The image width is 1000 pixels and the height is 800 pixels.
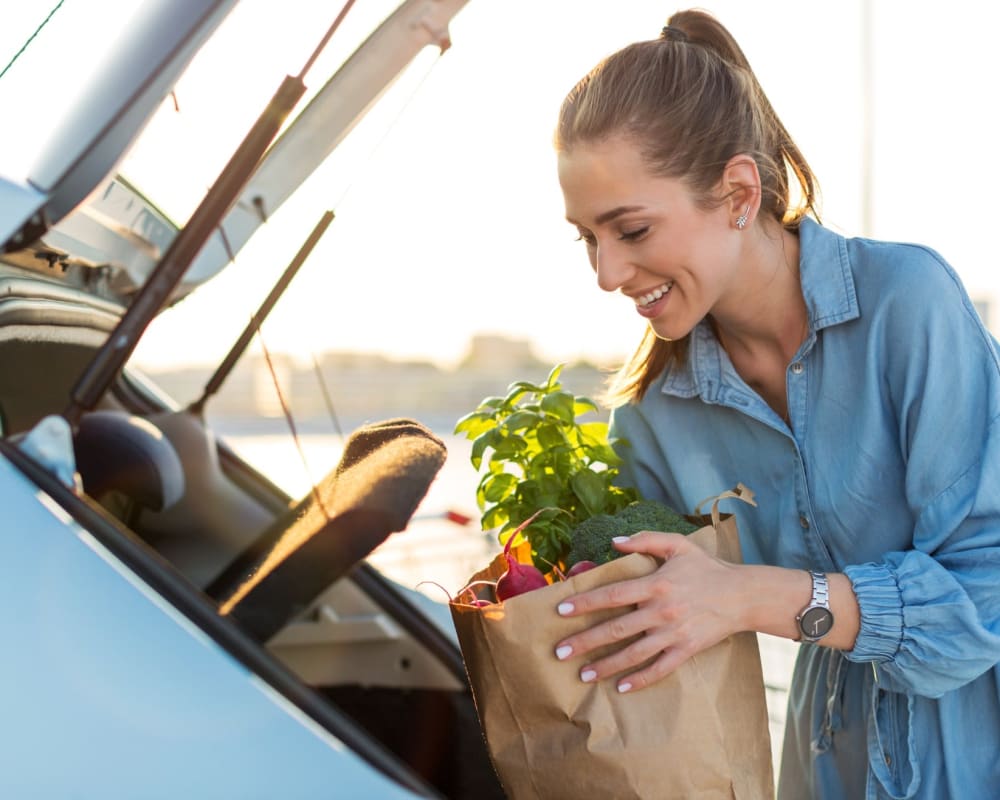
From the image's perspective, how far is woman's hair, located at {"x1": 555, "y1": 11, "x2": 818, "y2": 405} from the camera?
1.51 m

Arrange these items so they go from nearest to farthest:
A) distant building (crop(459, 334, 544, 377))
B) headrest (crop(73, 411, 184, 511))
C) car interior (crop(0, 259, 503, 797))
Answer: car interior (crop(0, 259, 503, 797)) < headrest (crop(73, 411, 184, 511)) < distant building (crop(459, 334, 544, 377))

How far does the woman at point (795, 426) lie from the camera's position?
50.6 inches

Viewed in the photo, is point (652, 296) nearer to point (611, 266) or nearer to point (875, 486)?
point (611, 266)

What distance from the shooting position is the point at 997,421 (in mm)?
1289

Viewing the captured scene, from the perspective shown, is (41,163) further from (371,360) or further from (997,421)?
(371,360)

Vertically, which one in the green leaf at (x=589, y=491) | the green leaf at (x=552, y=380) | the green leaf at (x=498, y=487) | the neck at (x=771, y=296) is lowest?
the green leaf at (x=498, y=487)

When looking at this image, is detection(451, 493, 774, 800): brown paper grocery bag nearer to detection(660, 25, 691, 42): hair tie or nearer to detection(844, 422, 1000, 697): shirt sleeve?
detection(844, 422, 1000, 697): shirt sleeve

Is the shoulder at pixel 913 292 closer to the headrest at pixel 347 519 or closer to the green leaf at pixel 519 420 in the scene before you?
the green leaf at pixel 519 420

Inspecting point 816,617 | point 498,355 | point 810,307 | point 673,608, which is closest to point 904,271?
point 810,307

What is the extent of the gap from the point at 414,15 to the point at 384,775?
111cm

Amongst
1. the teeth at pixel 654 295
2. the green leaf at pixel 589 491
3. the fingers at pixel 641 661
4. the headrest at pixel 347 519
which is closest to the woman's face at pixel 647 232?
the teeth at pixel 654 295

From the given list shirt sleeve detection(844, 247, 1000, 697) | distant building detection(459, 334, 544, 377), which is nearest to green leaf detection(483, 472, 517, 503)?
shirt sleeve detection(844, 247, 1000, 697)

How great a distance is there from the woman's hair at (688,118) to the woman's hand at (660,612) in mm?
558

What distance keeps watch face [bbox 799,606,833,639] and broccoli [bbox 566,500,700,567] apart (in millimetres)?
183
